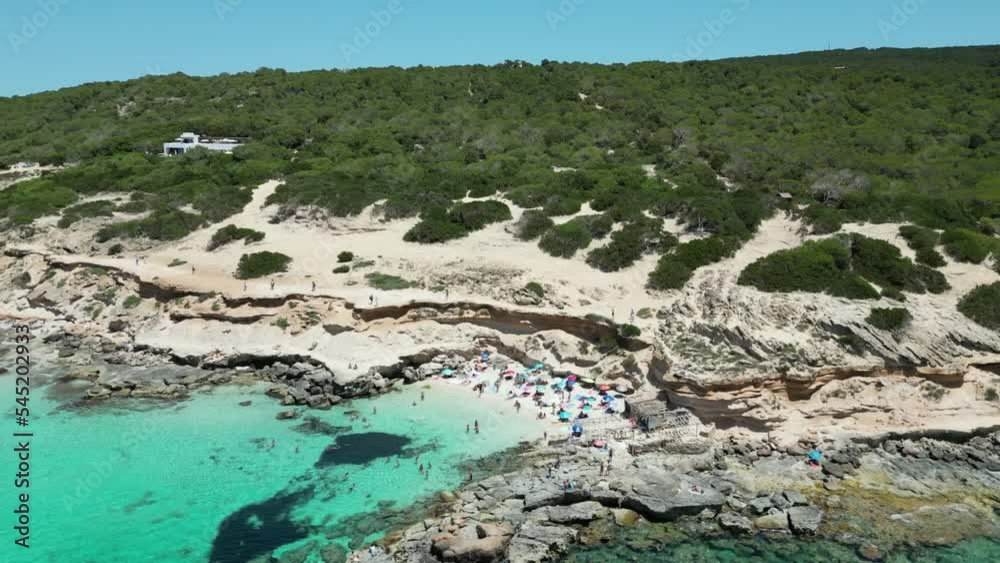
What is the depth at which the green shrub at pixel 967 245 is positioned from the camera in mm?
27922

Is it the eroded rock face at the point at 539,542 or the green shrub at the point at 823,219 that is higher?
the green shrub at the point at 823,219

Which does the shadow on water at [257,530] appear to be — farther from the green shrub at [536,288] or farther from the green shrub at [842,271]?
the green shrub at [842,271]

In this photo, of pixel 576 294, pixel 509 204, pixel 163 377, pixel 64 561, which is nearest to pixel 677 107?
pixel 509 204

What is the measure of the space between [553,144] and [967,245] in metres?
32.1

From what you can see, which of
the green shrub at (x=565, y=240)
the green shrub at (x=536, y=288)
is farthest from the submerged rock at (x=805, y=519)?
the green shrub at (x=565, y=240)

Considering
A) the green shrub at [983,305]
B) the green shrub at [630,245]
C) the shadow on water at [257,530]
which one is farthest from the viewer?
the green shrub at [630,245]

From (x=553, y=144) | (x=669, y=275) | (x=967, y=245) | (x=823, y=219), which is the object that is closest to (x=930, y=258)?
(x=967, y=245)

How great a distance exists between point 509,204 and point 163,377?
69.3 ft

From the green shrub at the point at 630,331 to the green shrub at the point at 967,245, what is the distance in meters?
14.4

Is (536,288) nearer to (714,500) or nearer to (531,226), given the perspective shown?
(531,226)

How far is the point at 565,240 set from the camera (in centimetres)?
3359

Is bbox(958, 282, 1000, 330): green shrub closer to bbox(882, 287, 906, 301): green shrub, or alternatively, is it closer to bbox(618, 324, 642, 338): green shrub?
bbox(882, 287, 906, 301): green shrub

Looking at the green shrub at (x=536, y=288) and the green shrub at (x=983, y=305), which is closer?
the green shrub at (x=983, y=305)

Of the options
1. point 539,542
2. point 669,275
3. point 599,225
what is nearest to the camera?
point 539,542
